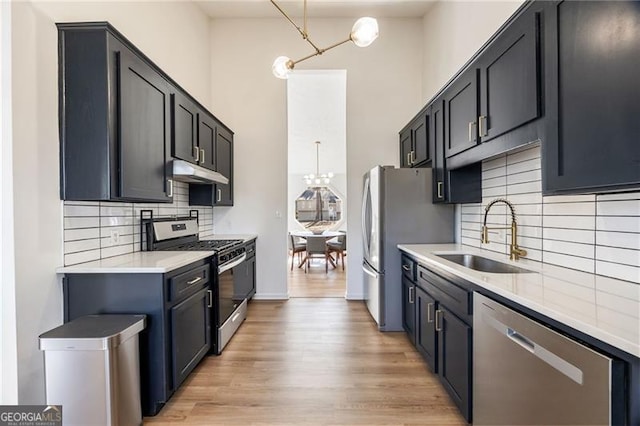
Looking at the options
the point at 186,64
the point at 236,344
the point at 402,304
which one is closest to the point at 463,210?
the point at 402,304

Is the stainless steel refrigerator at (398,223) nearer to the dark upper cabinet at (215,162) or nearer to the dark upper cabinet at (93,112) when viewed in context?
the dark upper cabinet at (215,162)

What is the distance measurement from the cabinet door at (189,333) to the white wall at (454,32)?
3042mm

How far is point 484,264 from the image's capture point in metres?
2.29

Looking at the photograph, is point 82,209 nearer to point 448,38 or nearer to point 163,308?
point 163,308

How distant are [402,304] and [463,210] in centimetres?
111

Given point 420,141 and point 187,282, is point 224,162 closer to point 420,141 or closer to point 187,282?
point 187,282

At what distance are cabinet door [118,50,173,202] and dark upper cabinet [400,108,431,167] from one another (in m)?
2.38

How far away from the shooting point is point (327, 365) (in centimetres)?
242

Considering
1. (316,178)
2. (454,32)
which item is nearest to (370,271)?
(454,32)

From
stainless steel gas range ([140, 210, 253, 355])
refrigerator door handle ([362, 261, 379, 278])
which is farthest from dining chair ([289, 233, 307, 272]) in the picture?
stainless steel gas range ([140, 210, 253, 355])

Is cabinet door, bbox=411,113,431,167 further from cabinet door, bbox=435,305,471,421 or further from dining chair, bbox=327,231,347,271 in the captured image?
dining chair, bbox=327,231,347,271

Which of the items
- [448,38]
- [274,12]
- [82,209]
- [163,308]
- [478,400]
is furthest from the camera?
[274,12]

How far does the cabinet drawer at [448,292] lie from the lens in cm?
166

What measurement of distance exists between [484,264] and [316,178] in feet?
20.5
